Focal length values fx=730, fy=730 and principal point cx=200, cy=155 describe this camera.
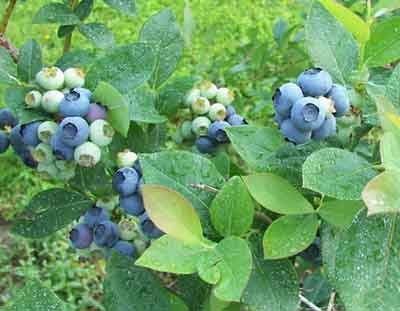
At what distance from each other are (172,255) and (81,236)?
0.37 meters

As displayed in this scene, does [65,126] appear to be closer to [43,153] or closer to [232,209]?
[43,153]

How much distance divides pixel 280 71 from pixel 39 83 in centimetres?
109

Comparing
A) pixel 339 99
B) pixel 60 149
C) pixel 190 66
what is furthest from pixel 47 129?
pixel 190 66

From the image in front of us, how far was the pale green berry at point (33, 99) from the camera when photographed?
0.95 metres

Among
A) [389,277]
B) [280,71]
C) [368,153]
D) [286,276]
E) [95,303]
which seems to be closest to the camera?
[389,277]

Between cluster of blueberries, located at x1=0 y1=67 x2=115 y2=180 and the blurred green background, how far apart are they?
42 centimetres

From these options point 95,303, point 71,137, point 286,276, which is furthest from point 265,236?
point 95,303

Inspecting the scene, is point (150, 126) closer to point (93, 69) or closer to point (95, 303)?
Result: point (93, 69)

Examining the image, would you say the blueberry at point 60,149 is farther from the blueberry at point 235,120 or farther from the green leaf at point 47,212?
the blueberry at point 235,120

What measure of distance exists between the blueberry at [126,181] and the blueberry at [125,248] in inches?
4.9

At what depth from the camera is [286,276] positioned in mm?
841

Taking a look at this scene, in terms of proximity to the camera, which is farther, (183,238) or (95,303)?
(95,303)

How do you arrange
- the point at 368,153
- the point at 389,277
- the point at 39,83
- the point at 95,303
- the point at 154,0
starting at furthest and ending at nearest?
1. the point at 154,0
2. the point at 95,303
3. the point at 368,153
4. the point at 39,83
5. the point at 389,277

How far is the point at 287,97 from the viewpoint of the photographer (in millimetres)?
814
